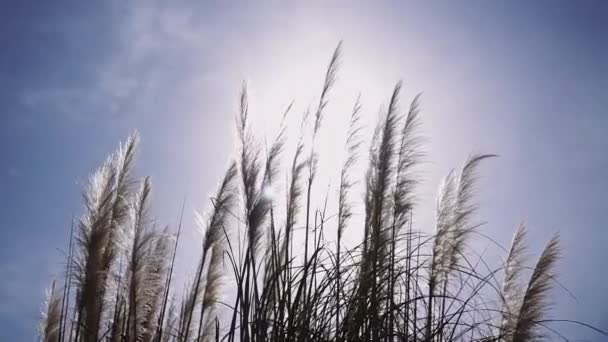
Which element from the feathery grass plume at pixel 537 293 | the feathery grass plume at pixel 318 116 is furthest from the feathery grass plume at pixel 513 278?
the feathery grass plume at pixel 318 116

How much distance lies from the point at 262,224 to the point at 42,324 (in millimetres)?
3159

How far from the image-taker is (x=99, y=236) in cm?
431

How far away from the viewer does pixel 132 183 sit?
186 inches

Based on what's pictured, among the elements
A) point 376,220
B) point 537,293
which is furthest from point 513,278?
point 376,220

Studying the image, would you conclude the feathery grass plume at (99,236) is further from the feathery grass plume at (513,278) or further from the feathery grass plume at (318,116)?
the feathery grass plume at (513,278)

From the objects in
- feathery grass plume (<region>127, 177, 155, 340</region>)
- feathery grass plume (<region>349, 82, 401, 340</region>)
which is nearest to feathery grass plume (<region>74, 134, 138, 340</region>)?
feathery grass plume (<region>127, 177, 155, 340</region>)

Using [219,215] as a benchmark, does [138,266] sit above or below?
below

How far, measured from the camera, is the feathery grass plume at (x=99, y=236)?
164 inches

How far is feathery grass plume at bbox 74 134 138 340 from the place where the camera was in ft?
13.7

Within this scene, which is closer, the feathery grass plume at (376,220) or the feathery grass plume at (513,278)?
the feathery grass plume at (376,220)

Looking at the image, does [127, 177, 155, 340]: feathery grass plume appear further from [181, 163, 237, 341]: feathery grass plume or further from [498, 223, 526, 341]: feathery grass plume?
[498, 223, 526, 341]: feathery grass plume

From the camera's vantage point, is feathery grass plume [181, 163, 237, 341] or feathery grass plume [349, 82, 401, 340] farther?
feathery grass plume [181, 163, 237, 341]

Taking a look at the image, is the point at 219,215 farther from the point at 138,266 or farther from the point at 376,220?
the point at 376,220

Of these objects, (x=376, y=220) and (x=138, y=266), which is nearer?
(x=376, y=220)
